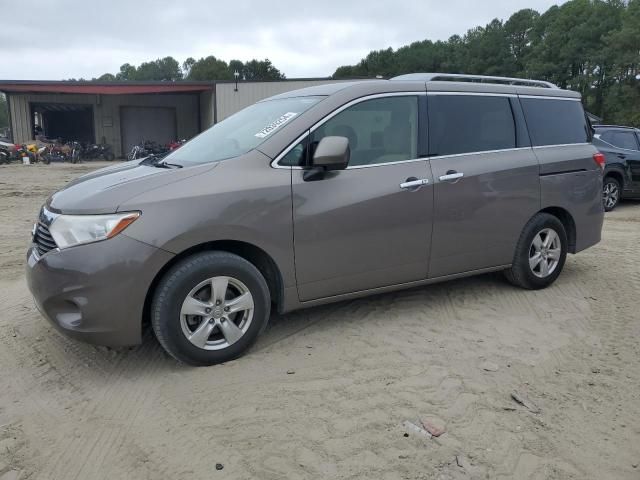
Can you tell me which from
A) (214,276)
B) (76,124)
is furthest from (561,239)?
(76,124)

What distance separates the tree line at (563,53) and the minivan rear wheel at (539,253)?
40.3 meters

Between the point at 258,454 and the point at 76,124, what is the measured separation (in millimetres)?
35457

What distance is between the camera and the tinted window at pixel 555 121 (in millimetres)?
4828

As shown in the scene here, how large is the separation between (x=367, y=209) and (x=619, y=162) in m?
8.81

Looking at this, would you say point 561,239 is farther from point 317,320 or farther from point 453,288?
point 317,320

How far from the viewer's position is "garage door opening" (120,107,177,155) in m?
30.1

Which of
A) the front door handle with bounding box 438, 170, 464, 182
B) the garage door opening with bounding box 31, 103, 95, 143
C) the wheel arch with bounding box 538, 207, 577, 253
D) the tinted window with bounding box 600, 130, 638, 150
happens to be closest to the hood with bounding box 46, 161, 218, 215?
the front door handle with bounding box 438, 170, 464, 182

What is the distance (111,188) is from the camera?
3.25 meters

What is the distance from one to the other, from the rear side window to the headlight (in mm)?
2386

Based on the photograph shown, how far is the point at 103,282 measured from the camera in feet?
9.89

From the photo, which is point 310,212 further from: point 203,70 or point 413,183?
point 203,70

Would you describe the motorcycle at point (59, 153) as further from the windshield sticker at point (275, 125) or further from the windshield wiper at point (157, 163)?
the windshield sticker at point (275, 125)

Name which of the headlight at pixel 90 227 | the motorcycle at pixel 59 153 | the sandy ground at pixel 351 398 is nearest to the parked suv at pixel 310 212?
the headlight at pixel 90 227

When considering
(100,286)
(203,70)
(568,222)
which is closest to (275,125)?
(100,286)
